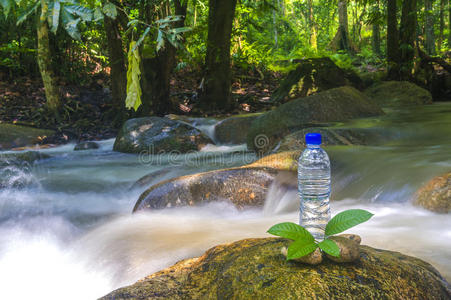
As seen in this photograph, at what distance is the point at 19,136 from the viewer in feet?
25.4

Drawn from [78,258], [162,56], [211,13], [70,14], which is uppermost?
[211,13]

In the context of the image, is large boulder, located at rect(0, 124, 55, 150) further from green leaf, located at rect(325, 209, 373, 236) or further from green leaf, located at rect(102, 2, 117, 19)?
green leaf, located at rect(325, 209, 373, 236)

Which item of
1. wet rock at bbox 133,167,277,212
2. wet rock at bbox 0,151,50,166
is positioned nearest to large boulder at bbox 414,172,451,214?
wet rock at bbox 133,167,277,212

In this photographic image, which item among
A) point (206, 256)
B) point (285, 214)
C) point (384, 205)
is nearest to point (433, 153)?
point (384, 205)

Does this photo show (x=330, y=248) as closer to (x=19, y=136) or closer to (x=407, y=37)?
(x=19, y=136)

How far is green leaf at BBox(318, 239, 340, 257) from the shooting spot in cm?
136

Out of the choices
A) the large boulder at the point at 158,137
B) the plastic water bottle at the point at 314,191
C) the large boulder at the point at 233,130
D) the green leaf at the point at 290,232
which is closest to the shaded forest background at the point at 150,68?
the large boulder at the point at 158,137

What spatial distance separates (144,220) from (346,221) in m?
2.25

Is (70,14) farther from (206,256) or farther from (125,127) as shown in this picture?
(125,127)

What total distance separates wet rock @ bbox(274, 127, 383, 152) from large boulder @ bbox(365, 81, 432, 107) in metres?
4.55

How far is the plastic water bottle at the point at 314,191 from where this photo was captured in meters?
2.14

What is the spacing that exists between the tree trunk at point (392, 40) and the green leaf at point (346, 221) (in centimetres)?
1092

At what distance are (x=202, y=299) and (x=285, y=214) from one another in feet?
6.07

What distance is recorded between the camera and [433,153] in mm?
4273
